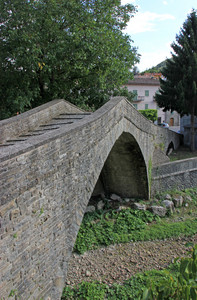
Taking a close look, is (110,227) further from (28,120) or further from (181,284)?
(181,284)

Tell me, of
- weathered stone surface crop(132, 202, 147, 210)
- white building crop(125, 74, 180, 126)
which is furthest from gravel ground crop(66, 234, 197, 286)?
white building crop(125, 74, 180, 126)

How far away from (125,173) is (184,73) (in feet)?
25.9

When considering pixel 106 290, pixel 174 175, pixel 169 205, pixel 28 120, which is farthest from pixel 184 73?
pixel 106 290

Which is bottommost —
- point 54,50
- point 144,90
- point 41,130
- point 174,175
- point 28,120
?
point 174,175

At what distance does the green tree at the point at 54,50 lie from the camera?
788cm

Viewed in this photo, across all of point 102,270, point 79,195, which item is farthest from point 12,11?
point 102,270

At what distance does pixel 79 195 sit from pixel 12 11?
6629mm

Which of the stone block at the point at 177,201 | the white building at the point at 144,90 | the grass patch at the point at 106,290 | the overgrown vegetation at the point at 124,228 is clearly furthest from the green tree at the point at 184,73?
the white building at the point at 144,90

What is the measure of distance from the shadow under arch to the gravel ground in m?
2.88

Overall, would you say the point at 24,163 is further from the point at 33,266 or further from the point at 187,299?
the point at 187,299

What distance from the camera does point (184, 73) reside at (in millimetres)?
15055

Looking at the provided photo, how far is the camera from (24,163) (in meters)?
3.06

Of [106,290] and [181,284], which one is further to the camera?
[106,290]

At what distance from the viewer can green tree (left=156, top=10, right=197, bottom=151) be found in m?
14.7
